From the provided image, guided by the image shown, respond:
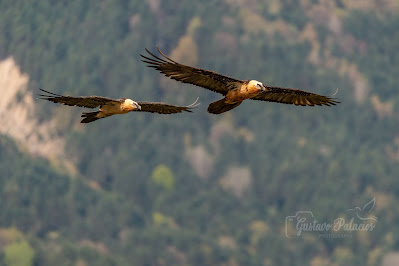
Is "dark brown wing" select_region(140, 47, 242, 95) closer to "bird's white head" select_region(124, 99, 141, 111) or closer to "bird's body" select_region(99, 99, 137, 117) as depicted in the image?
"bird's white head" select_region(124, 99, 141, 111)

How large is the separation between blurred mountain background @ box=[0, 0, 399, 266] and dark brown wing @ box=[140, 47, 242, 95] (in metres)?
102

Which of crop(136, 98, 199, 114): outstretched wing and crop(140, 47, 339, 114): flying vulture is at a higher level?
crop(136, 98, 199, 114): outstretched wing

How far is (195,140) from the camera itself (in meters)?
175

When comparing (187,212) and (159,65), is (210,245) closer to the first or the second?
(187,212)

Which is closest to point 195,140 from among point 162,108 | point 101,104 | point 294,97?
point 294,97

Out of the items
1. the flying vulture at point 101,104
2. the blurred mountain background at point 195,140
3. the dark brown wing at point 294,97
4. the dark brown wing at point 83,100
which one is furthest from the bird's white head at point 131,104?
the blurred mountain background at point 195,140

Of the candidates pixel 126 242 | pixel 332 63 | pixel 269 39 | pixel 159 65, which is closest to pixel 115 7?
pixel 269 39

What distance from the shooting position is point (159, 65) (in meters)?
34.8

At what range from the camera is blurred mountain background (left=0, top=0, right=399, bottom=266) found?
14900cm

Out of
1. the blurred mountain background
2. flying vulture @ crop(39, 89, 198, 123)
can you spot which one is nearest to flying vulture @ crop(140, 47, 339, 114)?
flying vulture @ crop(39, 89, 198, 123)

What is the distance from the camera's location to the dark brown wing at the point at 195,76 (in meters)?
34.9

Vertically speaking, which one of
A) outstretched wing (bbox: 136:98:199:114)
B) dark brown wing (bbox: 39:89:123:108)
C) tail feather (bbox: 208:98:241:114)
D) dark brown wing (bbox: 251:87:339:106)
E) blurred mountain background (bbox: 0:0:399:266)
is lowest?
dark brown wing (bbox: 39:89:123:108)

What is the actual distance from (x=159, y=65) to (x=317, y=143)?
486 feet

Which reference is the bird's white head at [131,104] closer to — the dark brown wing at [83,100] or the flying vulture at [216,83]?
the dark brown wing at [83,100]
